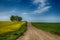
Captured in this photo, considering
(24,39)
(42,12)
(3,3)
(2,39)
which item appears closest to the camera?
(2,39)

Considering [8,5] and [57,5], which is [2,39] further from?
[57,5]

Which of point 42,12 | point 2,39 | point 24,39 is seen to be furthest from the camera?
point 42,12

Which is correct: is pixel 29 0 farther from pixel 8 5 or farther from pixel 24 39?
pixel 24 39

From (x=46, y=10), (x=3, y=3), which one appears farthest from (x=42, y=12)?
(x=3, y=3)

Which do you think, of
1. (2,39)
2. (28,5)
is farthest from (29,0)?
(2,39)

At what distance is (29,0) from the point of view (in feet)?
26.5

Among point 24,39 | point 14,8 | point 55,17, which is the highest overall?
point 14,8

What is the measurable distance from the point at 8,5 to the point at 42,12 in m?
1.98

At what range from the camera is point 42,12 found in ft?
27.6

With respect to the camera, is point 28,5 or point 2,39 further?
point 28,5

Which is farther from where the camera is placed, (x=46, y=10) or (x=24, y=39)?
(x=46, y=10)

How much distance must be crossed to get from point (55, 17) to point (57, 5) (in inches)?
26.7

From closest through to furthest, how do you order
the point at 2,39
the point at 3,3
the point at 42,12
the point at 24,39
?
the point at 2,39 < the point at 24,39 < the point at 3,3 < the point at 42,12

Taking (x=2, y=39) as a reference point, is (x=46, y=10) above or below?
above
